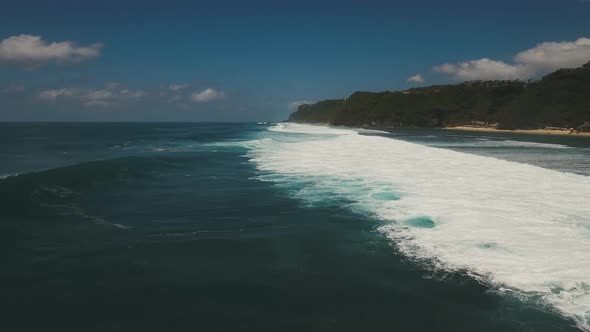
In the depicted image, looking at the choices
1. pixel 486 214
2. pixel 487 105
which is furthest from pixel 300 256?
pixel 487 105

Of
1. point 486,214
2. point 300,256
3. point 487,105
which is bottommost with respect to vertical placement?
point 300,256

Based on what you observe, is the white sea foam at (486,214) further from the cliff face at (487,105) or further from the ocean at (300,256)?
the cliff face at (487,105)


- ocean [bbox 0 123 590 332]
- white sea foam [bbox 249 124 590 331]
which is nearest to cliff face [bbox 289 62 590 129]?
white sea foam [bbox 249 124 590 331]

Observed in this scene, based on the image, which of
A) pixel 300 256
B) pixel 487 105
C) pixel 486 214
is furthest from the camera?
pixel 487 105

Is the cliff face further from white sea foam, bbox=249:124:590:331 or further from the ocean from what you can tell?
the ocean

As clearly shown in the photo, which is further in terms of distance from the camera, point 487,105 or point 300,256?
point 487,105

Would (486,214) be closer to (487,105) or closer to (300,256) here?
(300,256)
